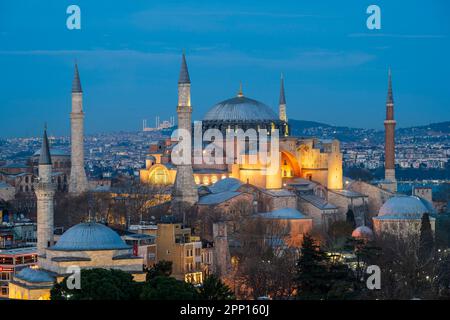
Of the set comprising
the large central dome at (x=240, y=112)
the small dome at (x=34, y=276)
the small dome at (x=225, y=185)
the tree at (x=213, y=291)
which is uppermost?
the large central dome at (x=240, y=112)

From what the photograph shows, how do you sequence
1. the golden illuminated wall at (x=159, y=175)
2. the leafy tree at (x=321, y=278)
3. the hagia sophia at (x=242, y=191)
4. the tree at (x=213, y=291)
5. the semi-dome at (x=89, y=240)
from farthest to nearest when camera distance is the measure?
the golden illuminated wall at (x=159, y=175) < the hagia sophia at (x=242, y=191) < the semi-dome at (x=89, y=240) < the leafy tree at (x=321, y=278) < the tree at (x=213, y=291)

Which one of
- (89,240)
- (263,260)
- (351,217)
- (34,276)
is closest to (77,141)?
(351,217)

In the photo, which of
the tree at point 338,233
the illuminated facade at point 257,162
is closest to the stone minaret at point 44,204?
the tree at point 338,233

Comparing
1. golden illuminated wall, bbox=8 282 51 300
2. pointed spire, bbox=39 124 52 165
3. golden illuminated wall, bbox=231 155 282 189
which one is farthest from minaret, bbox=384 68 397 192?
golden illuminated wall, bbox=8 282 51 300

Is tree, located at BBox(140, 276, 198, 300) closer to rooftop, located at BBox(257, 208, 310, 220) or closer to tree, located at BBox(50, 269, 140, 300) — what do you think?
tree, located at BBox(50, 269, 140, 300)

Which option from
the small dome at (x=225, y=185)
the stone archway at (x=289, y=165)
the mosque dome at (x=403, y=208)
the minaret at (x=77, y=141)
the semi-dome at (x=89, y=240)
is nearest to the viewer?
the semi-dome at (x=89, y=240)

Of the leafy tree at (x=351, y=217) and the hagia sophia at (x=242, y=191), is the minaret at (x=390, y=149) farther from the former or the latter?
the leafy tree at (x=351, y=217)
